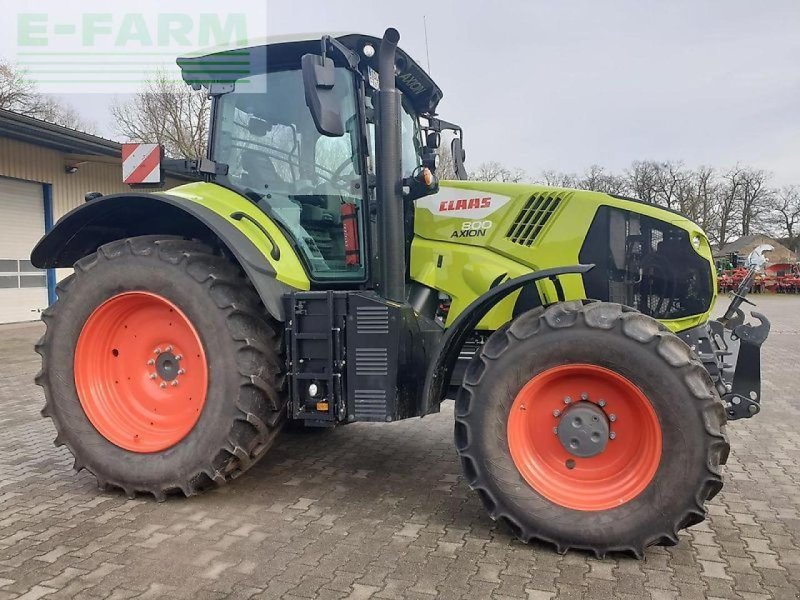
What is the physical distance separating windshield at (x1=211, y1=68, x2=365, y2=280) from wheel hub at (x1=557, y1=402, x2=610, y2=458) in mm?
1458

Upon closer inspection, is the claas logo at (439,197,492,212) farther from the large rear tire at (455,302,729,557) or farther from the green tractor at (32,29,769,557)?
the large rear tire at (455,302,729,557)

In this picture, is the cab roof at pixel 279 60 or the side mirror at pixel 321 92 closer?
the side mirror at pixel 321 92

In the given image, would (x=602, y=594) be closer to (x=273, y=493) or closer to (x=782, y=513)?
(x=782, y=513)

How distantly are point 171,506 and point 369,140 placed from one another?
93.4 inches

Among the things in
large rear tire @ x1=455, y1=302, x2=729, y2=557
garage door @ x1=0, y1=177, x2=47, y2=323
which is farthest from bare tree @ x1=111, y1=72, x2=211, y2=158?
large rear tire @ x1=455, y1=302, x2=729, y2=557

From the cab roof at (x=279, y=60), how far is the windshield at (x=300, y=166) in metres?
0.07

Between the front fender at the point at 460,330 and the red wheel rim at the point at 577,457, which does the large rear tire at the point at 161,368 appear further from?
the red wheel rim at the point at 577,457

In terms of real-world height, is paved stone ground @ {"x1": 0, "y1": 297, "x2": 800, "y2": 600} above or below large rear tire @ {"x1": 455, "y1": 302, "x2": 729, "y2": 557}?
below

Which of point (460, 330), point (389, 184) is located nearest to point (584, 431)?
point (460, 330)

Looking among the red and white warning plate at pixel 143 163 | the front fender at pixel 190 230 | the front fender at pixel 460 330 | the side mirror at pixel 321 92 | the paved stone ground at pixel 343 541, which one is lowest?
the paved stone ground at pixel 343 541

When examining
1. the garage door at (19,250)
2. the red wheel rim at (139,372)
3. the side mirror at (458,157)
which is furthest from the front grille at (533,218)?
the garage door at (19,250)

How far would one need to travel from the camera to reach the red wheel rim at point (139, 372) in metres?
3.67

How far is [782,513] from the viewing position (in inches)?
137

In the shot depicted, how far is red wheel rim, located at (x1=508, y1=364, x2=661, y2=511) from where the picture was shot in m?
2.93
